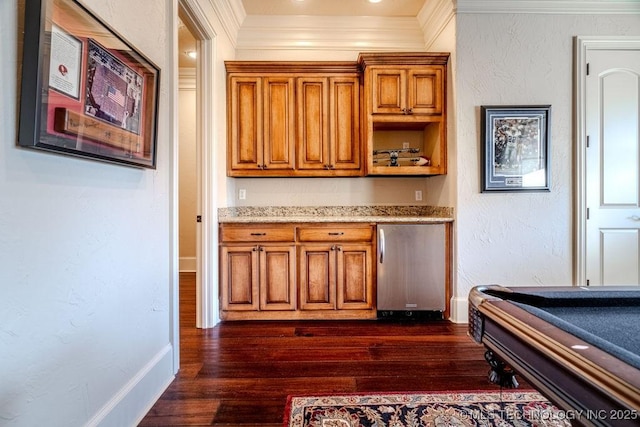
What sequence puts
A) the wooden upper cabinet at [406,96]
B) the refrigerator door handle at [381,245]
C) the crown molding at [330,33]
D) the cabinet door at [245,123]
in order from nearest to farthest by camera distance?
1. the refrigerator door handle at [381,245]
2. the wooden upper cabinet at [406,96]
3. the cabinet door at [245,123]
4. the crown molding at [330,33]

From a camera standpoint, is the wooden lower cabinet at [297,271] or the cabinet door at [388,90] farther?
the cabinet door at [388,90]

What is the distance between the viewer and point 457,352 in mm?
2314

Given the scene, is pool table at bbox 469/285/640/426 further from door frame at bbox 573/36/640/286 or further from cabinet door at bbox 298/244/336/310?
door frame at bbox 573/36/640/286

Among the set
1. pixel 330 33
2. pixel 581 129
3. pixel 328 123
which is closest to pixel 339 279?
pixel 328 123

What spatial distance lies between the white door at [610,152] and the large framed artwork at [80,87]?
3516 millimetres

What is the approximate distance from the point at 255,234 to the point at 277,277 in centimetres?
44

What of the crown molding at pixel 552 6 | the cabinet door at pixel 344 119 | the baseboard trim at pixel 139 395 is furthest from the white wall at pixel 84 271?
the crown molding at pixel 552 6

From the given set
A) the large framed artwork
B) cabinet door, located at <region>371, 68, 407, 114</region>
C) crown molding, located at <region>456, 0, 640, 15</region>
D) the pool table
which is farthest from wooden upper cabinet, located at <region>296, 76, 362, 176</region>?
the pool table

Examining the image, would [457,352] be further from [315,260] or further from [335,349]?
[315,260]

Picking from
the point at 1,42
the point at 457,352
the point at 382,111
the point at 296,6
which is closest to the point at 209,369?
the point at 457,352

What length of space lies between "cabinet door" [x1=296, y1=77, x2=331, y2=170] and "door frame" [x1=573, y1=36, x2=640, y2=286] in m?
2.24

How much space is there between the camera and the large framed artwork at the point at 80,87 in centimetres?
95

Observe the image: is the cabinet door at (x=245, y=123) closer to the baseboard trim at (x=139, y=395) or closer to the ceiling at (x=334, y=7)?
the ceiling at (x=334, y=7)

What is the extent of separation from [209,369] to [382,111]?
257cm
